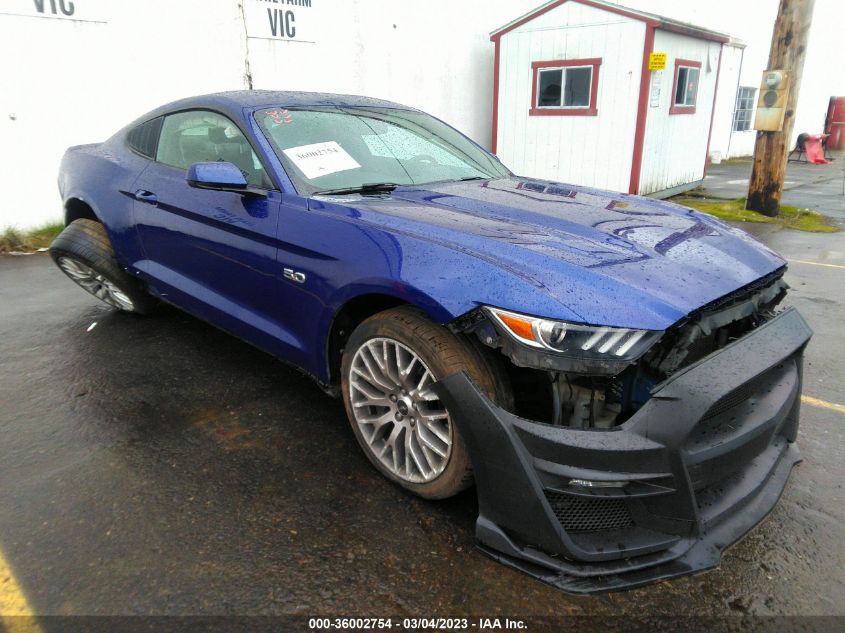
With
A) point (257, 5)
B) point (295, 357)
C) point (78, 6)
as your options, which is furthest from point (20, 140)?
point (295, 357)

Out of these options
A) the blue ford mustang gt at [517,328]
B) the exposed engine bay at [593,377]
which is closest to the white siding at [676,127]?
the blue ford mustang gt at [517,328]

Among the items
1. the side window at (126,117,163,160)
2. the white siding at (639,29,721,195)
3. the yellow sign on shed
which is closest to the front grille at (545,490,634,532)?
the side window at (126,117,163,160)

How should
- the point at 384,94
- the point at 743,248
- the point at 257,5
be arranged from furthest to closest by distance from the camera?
the point at 384,94 → the point at 257,5 → the point at 743,248

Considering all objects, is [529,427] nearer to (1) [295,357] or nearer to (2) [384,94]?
(1) [295,357]

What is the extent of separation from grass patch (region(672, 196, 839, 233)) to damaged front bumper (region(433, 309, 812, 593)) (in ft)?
25.1

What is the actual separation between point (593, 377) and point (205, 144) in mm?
2578

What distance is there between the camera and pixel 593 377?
198 cm

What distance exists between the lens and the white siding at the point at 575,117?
372 inches

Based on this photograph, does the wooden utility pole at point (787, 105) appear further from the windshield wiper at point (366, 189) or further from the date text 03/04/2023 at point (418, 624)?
the date text 03/04/2023 at point (418, 624)

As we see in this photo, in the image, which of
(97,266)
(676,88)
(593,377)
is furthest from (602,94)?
(593,377)

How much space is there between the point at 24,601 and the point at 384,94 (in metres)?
9.50

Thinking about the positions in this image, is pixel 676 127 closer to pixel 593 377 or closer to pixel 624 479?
pixel 593 377

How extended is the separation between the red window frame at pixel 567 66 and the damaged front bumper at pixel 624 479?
28.7 feet

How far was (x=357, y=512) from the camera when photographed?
2.36m
